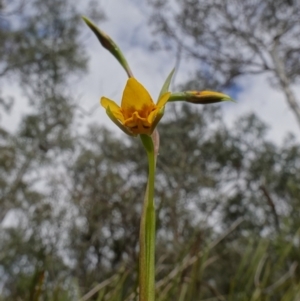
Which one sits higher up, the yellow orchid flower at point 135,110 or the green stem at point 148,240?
the yellow orchid flower at point 135,110

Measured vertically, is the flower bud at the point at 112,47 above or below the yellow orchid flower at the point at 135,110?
above

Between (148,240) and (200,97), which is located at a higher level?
(200,97)

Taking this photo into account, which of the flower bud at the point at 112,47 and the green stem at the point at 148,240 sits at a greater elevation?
the flower bud at the point at 112,47

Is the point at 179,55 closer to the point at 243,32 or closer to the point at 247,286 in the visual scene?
the point at 243,32

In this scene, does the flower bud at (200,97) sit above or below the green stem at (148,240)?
above

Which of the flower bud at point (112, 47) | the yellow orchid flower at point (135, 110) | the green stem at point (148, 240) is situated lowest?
the green stem at point (148, 240)
